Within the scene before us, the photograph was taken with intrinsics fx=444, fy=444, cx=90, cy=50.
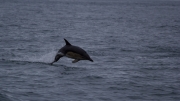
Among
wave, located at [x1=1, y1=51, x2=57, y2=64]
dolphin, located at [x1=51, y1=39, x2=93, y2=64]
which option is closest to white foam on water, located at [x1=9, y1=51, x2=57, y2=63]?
wave, located at [x1=1, y1=51, x2=57, y2=64]

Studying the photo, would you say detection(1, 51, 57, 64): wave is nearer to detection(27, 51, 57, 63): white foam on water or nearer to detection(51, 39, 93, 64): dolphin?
detection(27, 51, 57, 63): white foam on water

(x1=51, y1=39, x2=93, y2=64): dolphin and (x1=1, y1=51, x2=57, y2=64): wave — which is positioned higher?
(x1=51, y1=39, x2=93, y2=64): dolphin

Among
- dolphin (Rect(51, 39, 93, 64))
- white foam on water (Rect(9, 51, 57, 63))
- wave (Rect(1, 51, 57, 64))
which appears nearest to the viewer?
dolphin (Rect(51, 39, 93, 64))

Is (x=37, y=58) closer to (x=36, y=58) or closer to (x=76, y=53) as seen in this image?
(x=36, y=58)

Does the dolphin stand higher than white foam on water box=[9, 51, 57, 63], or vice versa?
the dolphin

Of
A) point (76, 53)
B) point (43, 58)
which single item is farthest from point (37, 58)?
point (76, 53)

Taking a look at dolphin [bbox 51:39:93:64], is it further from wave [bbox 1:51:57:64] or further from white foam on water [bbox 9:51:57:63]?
white foam on water [bbox 9:51:57:63]

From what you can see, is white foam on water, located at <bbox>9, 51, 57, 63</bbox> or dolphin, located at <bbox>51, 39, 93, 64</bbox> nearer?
dolphin, located at <bbox>51, 39, 93, 64</bbox>

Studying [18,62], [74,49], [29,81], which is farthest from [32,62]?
[29,81]

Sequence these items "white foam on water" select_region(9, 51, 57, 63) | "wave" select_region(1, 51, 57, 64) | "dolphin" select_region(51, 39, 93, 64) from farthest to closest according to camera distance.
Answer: "white foam on water" select_region(9, 51, 57, 63), "wave" select_region(1, 51, 57, 64), "dolphin" select_region(51, 39, 93, 64)

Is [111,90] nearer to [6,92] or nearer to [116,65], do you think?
[6,92]

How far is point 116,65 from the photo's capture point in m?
22.3

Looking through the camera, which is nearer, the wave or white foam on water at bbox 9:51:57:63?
the wave

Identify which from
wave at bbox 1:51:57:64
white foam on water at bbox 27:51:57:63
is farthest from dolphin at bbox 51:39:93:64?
white foam on water at bbox 27:51:57:63
